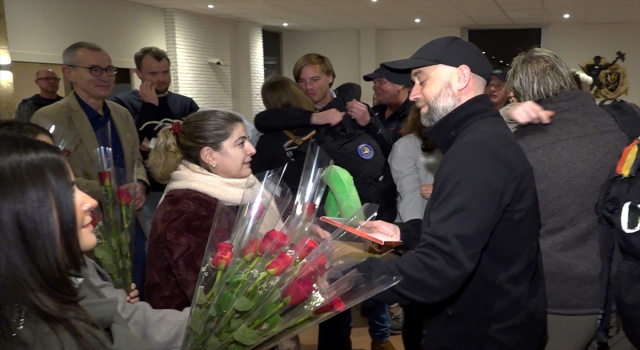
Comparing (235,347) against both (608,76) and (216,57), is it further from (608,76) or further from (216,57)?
(216,57)

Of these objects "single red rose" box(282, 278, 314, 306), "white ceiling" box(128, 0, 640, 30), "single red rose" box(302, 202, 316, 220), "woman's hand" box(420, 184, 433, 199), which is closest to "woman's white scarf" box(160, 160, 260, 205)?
"single red rose" box(302, 202, 316, 220)

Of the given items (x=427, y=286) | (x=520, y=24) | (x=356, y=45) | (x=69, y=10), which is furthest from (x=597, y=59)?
(x=427, y=286)

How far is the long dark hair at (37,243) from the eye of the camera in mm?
868

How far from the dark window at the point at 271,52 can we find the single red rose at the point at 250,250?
11.3 meters

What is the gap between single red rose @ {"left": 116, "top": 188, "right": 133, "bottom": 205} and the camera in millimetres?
1720

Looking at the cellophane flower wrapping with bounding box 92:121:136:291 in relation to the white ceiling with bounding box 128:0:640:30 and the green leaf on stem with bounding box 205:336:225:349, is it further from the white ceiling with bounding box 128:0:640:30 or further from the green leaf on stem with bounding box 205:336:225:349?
the white ceiling with bounding box 128:0:640:30

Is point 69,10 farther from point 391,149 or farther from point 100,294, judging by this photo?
point 100,294

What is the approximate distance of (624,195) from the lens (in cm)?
166

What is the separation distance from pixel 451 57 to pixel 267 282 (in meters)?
0.89

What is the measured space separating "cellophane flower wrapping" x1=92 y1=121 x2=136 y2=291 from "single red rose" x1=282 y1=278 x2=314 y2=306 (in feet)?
2.50

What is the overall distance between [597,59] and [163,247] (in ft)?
37.5

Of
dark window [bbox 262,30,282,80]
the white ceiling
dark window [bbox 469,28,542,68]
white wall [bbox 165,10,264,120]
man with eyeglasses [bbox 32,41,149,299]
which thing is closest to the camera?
man with eyeglasses [bbox 32,41,149,299]

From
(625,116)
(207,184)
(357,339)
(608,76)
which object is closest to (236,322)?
(207,184)

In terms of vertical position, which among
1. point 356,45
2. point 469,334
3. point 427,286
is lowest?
point 469,334
